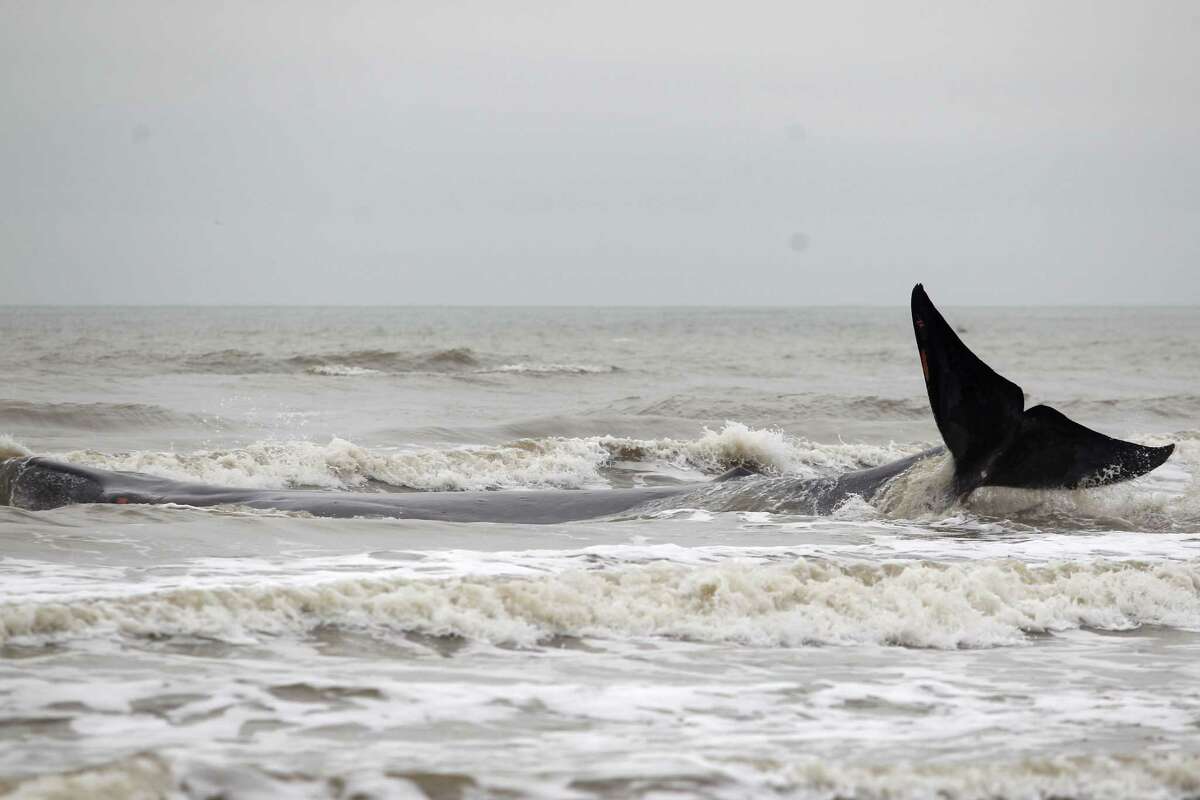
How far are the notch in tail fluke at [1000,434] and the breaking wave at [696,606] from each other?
0.95 m

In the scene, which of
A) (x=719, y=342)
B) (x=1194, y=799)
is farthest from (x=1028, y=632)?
(x=719, y=342)

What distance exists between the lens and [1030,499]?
8.24 metres

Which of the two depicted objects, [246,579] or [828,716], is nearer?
[828,716]

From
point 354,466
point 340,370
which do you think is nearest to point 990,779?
point 354,466

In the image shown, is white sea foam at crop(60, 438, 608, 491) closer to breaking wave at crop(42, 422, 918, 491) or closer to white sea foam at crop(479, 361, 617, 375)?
breaking wave at crop(42, 422, 918, 491)

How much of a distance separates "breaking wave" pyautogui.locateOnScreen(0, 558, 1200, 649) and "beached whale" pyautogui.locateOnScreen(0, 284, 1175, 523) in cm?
98

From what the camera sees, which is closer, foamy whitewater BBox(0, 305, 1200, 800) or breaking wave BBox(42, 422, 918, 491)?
foamy whitewater BBox(0, 305, 1200, 800)

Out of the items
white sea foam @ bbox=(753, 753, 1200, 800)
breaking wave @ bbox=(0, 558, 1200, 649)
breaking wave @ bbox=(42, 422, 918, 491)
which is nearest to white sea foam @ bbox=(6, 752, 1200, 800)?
white sea foam @ bbox=(753, 753, 1200, 800)

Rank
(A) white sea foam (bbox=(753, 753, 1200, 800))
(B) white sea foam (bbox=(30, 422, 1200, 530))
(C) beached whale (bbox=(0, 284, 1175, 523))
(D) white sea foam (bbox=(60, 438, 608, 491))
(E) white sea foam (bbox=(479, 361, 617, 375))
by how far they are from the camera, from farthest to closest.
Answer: (E) white sea foam (bbox=(479, 361, 617, 375)), (D) white sea foam (bbox=(60, 438, 608, 491)), (B) white sea foam (bbox=(30, 422, 1200, 530)), (C) beached whale (bbox=(0, 284, 1175, 523)), (A) white sea foam (bbox=(753, 753, 1200, 800))

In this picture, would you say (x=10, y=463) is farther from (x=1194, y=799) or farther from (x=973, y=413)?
(x=1194, y=799)

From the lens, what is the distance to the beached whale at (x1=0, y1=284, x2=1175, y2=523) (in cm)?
722

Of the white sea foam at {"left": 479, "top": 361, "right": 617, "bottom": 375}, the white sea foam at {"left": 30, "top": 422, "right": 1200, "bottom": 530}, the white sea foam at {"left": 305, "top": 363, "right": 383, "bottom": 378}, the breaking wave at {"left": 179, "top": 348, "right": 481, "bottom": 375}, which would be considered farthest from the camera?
the breaking wave at {"left": 179, "top": 348, "right": 481, "bottom": 375}

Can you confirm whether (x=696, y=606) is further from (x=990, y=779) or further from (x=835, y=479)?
(x=835, y=479)

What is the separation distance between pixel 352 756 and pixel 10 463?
7.42 metres
